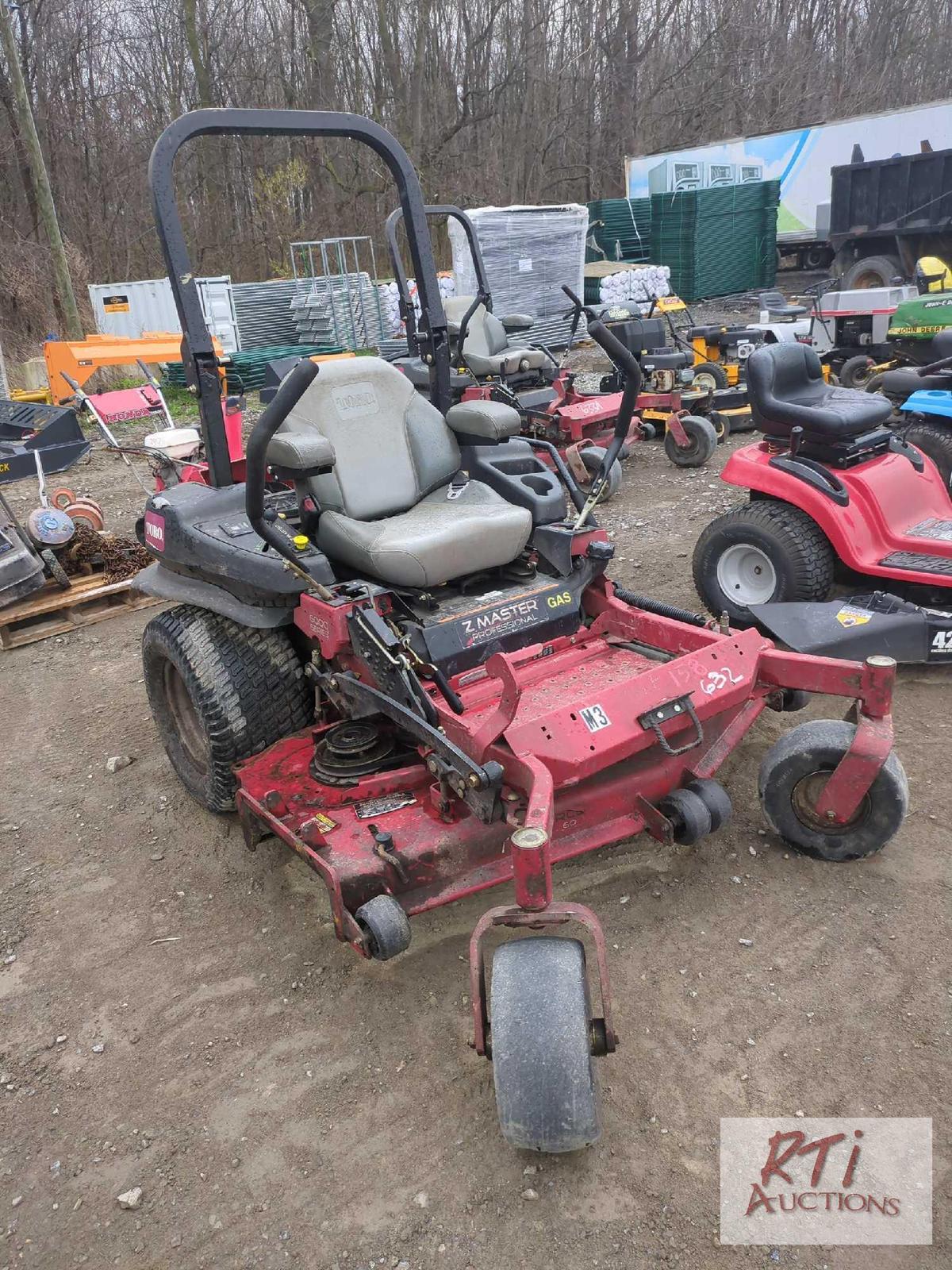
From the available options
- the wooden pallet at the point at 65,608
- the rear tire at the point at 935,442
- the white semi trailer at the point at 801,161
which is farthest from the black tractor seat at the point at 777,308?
the wooden pallet at the point at 65,608

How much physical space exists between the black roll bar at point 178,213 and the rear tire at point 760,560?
188cm

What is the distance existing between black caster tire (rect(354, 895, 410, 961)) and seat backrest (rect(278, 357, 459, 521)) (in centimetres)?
156

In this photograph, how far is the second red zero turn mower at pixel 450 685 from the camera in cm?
243

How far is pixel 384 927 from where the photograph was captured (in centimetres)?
241

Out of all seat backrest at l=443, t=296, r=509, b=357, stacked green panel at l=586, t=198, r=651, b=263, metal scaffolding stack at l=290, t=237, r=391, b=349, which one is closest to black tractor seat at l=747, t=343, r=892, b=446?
seat backrest at l=443, t=296, r=509, b=357

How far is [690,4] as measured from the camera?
22656 millimetres

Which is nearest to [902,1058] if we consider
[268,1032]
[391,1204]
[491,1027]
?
[491,1027]

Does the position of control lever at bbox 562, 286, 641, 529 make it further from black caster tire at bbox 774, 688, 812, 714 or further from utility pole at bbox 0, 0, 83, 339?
utility pole at bbox 0, 0, 83, 339

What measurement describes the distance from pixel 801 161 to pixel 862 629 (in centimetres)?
1745

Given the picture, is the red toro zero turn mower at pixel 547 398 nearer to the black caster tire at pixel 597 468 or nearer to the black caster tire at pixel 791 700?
the black caster tire at pixel 597 468

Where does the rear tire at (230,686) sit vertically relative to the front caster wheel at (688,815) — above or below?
above

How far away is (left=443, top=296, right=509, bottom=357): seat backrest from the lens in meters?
7.87

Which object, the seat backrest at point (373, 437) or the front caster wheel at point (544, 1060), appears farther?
the seat backrest at point (373, 437)

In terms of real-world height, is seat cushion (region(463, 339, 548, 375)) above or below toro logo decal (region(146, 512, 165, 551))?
above
